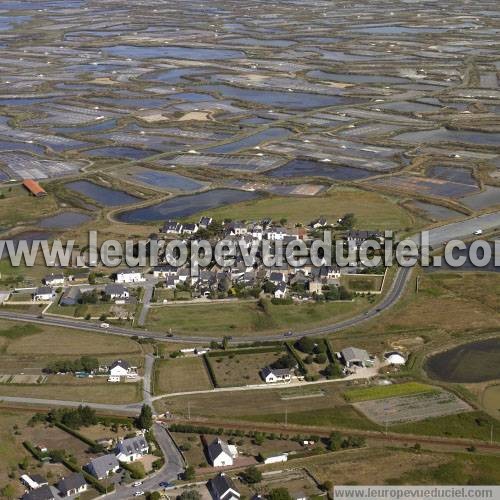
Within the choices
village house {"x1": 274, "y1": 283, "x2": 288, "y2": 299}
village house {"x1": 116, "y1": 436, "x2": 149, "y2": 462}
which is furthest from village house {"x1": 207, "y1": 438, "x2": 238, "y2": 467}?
village house {"x1": 274, "y1": 283, "x2": 288, "y2": 299}

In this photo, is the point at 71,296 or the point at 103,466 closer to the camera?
the point at 103,466

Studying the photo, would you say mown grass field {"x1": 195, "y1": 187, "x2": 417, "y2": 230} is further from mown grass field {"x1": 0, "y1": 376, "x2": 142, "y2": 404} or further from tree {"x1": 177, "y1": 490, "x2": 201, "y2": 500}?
tree {"x1": 177, "y1": 490, "x2": 201, "y2": 500}

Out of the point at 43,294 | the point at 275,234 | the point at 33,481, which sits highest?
the point at 275,234

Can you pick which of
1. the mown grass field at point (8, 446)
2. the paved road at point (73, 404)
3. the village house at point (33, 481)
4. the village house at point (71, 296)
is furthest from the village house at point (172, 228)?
the village house at point (33, 481)

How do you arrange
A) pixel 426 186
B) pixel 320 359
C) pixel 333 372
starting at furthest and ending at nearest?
pixel 426 186 → pixel 320 359 → pixel 333 372

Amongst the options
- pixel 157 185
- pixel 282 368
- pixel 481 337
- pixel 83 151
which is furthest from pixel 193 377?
pixel 83 151

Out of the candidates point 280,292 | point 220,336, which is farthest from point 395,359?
point 280,292

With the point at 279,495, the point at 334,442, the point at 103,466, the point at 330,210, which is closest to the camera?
the point at 279,495

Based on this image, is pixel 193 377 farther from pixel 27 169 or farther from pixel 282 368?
pixel 27 169

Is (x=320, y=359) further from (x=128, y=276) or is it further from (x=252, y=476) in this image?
(x=128, y=276)
